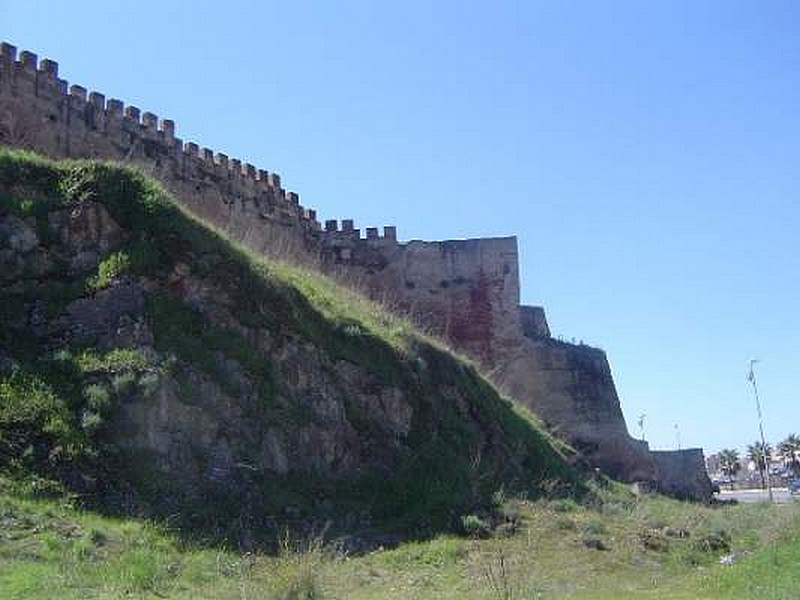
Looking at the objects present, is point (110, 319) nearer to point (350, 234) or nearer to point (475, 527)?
point (475, 527)

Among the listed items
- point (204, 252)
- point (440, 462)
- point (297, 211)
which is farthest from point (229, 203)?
point (440, 462)

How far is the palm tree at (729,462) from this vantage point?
101938 mm

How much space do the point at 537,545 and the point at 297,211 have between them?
19.7 metres

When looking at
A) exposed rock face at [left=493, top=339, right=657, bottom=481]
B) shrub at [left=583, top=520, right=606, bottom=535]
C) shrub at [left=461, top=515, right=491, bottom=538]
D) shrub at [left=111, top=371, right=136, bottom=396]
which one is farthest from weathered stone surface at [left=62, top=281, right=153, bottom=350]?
exposed rock face at [left=493, top=339, right=657, bottom=481]

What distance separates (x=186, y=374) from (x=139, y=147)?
39.7 ft

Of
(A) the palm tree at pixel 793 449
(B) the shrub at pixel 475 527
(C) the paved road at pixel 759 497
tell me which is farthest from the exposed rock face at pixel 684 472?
(A) the palm tree at pixel 793 449

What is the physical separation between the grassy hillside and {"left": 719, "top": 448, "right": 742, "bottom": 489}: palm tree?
288ft

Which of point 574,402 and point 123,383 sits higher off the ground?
point 574,402

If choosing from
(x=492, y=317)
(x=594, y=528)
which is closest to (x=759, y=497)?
(x=492, y=317)

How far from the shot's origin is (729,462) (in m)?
103

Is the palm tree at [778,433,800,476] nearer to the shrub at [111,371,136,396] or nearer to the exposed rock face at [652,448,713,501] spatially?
the exposed rock face at [652,448,713,501]

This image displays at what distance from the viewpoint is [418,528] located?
16234mm

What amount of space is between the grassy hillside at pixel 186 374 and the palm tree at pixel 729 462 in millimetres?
87704

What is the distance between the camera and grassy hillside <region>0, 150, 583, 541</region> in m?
14.0
